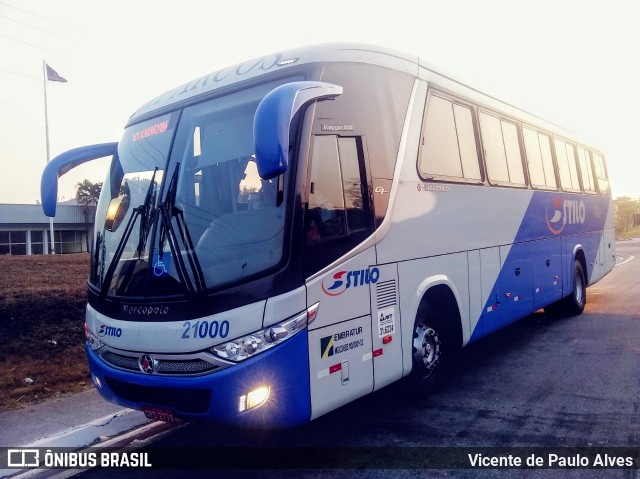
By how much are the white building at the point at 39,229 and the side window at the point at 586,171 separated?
41.3 meters

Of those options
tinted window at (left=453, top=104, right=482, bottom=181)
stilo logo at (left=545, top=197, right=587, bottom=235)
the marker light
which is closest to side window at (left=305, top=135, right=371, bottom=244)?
the marker light

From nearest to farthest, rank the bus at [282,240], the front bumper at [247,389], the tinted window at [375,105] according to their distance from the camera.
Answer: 1. the front bumper at [247,389]
2. the bus at [282,240]
3. the tinted window at [375,105]

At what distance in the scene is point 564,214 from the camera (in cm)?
1032

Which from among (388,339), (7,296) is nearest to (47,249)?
(7,296)

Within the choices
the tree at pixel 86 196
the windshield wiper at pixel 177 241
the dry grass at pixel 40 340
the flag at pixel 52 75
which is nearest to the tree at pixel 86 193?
the tree at pixel 86 196

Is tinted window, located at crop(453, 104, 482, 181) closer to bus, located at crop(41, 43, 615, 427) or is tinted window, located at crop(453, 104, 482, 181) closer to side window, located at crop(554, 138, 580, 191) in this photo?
bus, located at crop(41, 43, 615, 427)

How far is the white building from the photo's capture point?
151 ft

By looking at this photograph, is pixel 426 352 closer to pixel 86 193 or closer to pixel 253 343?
pixel 253 343

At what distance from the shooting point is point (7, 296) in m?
10.8

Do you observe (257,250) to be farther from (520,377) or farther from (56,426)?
(520,377)

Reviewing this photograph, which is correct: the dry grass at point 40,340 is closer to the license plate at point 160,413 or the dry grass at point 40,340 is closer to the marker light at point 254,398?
the license plate at point 160,413

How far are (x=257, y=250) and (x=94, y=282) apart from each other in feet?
6.08

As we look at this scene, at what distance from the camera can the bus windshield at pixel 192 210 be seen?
14.2 feet

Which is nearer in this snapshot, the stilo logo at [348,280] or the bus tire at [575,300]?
the stilo logo at [348,280]
